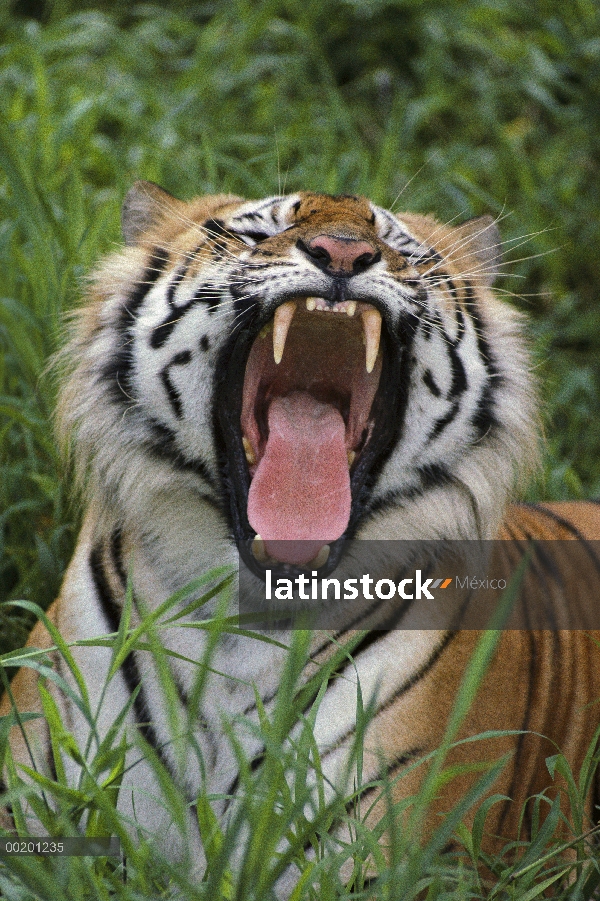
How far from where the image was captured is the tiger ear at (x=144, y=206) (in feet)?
7.10

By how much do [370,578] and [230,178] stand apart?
79.4 inches

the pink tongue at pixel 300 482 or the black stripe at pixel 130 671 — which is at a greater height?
the pink tongue at pixel 300 482

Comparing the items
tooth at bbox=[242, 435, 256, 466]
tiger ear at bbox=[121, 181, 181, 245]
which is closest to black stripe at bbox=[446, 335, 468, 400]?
tooth at bbox=[242, 435, 256, 466]

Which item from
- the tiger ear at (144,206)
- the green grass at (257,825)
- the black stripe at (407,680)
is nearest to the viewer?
the green grass at (257,825)

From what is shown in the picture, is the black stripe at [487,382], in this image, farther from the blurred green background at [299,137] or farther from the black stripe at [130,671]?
the blurred green background at [299,137]

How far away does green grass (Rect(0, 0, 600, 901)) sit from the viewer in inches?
104

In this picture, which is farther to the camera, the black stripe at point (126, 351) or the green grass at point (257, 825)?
the black stripe at point (126, 351)

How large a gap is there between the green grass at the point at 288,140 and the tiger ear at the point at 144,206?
1.62 feet

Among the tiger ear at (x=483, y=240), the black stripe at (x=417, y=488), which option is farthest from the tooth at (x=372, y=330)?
the tiger ear at (x=483, y=240)

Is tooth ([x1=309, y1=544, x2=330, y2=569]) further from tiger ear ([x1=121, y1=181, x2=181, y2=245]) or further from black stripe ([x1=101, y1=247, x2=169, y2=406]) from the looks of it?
tiger ear ([x1=121, y1=181, x2=181, y2=245])

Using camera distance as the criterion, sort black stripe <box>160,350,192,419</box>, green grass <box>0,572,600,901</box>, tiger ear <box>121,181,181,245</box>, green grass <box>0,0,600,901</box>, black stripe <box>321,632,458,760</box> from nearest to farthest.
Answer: green grass <box>0,572,600,901</box> → black stripe <box>321,632,458,760</box> → black stripe <box>160,350,192,419</box> → tiger ear <box>121,181,181,245</box> → green grass <box>0,0,600,901</box>

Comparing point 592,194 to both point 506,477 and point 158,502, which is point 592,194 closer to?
point 506,477

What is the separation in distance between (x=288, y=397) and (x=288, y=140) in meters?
2.00

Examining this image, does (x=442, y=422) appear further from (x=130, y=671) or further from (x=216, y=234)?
(x=130, y=671)
